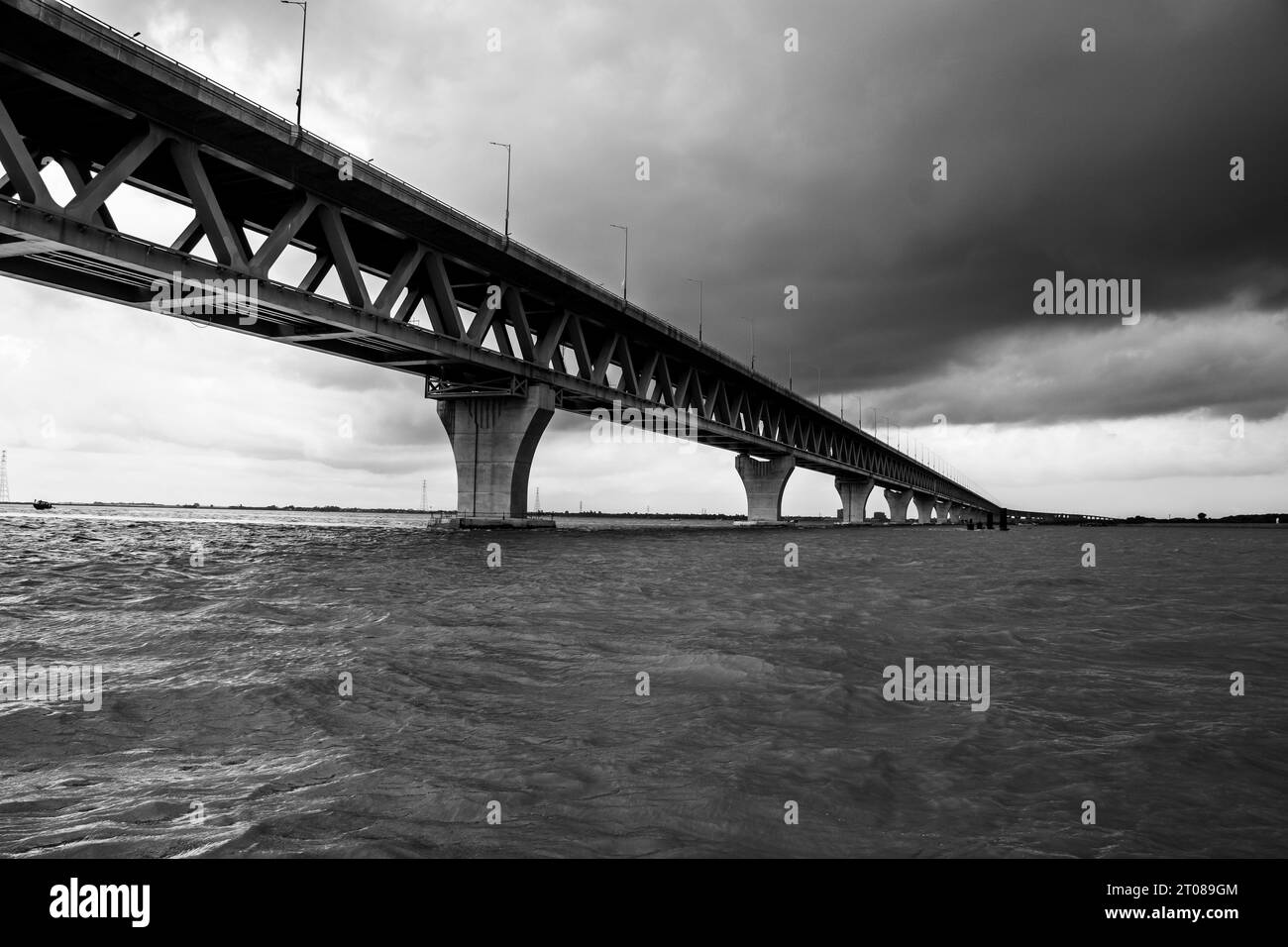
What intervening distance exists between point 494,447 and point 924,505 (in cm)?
15007

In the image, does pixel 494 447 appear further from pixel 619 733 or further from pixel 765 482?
pixel 765 482

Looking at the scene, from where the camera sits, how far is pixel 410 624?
10562 mm

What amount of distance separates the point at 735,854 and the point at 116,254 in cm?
2687

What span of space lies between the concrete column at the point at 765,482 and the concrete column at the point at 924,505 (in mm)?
83157

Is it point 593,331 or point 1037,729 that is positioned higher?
point 593,331

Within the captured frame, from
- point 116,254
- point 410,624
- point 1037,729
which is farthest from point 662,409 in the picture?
point 1037,729

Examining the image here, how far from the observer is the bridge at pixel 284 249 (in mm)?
21625

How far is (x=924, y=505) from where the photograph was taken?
17225cm

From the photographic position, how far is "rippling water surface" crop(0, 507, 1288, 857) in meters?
3.88

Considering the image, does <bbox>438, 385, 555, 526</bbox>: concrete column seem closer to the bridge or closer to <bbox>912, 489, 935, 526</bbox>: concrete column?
the bridge

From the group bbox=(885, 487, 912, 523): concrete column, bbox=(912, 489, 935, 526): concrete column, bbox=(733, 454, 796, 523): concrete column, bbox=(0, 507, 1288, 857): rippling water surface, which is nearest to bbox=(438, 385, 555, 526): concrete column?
bbox=(0, 507, 1288, 857): rippling water surface

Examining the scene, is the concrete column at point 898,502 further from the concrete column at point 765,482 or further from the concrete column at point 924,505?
the concrete column at point 765,482

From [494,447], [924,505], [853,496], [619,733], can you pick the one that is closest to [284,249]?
[494,447]
